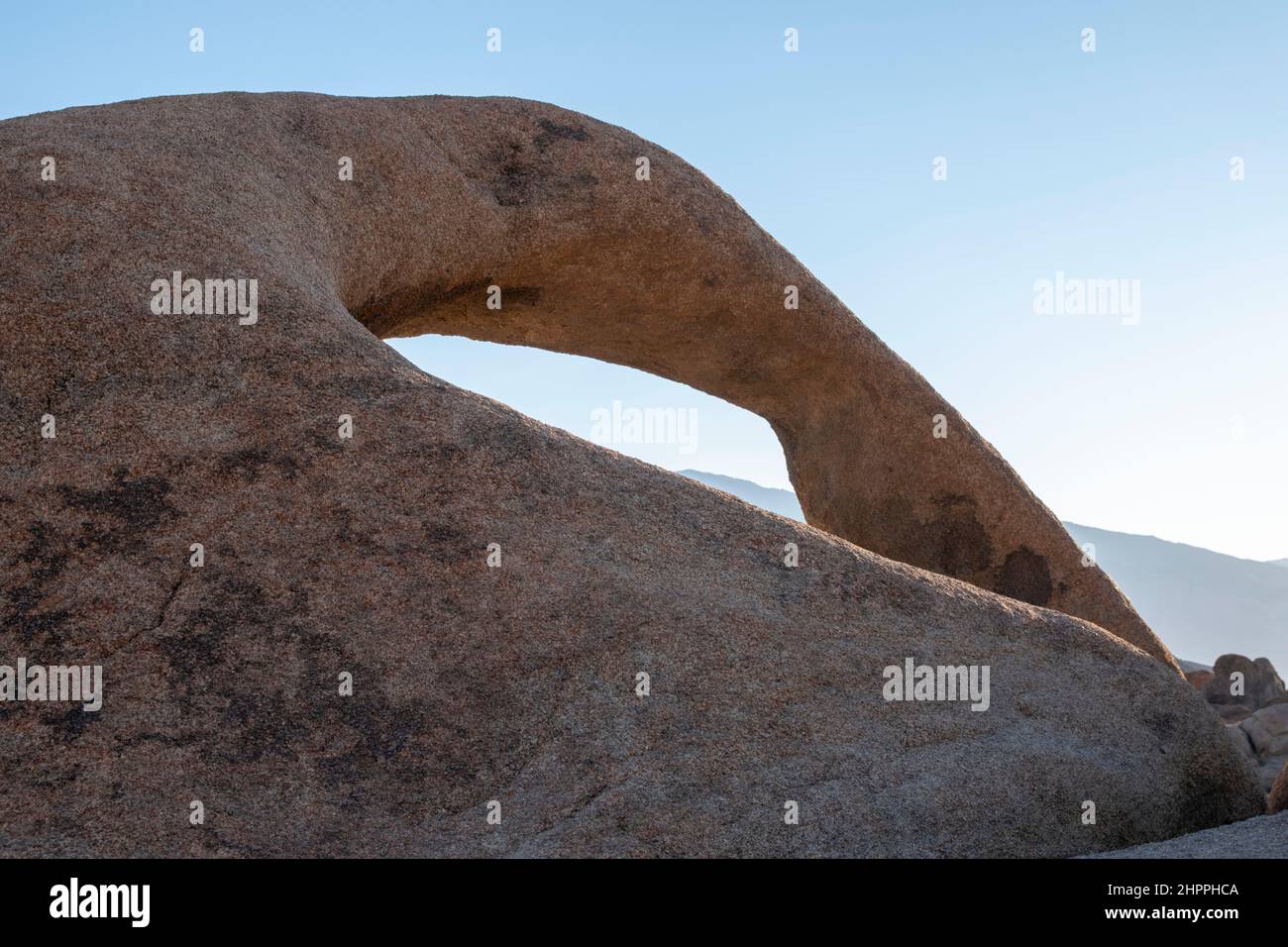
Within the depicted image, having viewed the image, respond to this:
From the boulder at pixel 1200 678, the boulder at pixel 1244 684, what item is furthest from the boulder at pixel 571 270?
the boulder at pixel 1244 684

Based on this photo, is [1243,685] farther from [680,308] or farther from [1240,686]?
[680,308]

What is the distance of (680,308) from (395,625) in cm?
625

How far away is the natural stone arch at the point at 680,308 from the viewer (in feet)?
28.3

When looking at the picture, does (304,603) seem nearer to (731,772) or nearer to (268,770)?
(268,770)

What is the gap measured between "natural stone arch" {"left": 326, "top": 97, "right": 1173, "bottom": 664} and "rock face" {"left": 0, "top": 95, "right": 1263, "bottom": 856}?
4.97 ft

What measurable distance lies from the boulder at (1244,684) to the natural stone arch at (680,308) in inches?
193

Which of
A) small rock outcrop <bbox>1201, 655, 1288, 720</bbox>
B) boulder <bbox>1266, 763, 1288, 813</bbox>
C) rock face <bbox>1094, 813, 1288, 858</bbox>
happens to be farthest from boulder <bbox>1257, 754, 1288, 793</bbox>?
rock face <bbox>1094, 813, 1288, 858</bbox>

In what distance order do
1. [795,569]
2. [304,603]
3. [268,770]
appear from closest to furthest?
[268,770] < [304,603] < [795,569]

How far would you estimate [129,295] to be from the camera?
5559 millimetres

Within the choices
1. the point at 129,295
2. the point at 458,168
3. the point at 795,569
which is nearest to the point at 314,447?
the point at 129,295

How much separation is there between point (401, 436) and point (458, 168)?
13.8 feet

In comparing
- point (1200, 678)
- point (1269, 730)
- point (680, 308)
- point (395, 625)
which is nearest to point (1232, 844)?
point (395, 625)
